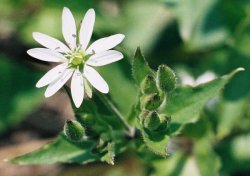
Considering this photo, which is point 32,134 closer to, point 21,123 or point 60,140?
point 21,123

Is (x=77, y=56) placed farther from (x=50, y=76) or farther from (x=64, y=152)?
(x=64, y=152)

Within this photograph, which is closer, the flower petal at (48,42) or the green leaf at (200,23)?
the flower petal at (48,42)

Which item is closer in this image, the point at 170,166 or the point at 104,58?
the point at 104,58

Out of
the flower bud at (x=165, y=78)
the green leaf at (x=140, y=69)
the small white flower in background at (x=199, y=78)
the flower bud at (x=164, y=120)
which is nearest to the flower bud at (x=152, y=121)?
the flower bud at (x=164, y=120)

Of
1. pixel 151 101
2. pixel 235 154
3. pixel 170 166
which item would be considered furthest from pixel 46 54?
pixel 235 154

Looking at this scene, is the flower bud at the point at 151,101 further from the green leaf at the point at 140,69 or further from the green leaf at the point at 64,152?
the green leaf at the point at 64,152

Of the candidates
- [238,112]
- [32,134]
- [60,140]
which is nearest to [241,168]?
[238,112]
